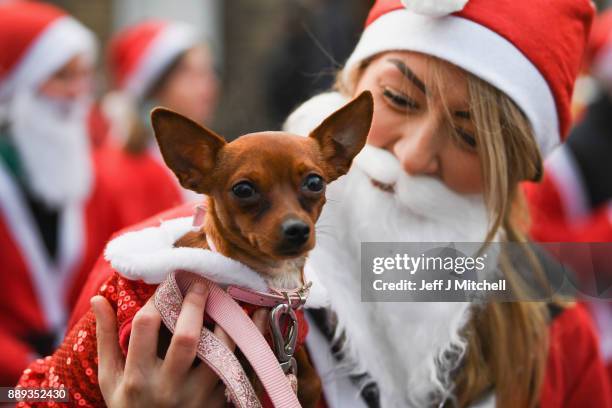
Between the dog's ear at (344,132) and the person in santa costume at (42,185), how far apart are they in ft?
7.21

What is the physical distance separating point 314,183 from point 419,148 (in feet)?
1.48

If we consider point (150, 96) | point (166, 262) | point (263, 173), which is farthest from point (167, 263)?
point (150, 96)

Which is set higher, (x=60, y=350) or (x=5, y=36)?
(x=5, y=36)

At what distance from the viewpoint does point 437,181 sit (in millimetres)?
1743

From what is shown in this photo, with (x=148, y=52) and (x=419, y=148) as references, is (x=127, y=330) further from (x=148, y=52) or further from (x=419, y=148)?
(x=148, y=52)

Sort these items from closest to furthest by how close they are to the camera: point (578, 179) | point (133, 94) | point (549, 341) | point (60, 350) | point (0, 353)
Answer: point (60, 350) → point (549, 341) → point (0, 353) → point (578, 179) → point (133, 94)

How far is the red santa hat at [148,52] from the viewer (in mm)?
5293

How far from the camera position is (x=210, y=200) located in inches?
54.3

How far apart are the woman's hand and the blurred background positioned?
11.3 ft

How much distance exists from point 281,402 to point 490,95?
2.68ft

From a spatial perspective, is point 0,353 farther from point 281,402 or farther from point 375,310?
point 281,402

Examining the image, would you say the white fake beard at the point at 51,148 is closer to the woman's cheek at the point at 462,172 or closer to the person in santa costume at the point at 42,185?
the person in santa costume at the point at 42,185

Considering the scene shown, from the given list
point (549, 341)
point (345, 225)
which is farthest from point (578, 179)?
point (345, 225)

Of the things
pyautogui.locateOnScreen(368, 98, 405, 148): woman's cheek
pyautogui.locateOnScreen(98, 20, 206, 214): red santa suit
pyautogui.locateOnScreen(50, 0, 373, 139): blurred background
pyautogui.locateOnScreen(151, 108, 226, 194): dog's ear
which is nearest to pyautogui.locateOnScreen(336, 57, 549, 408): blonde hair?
pyautogui.locateOnScreen(368, 98, 405, 148): woman's cheek
